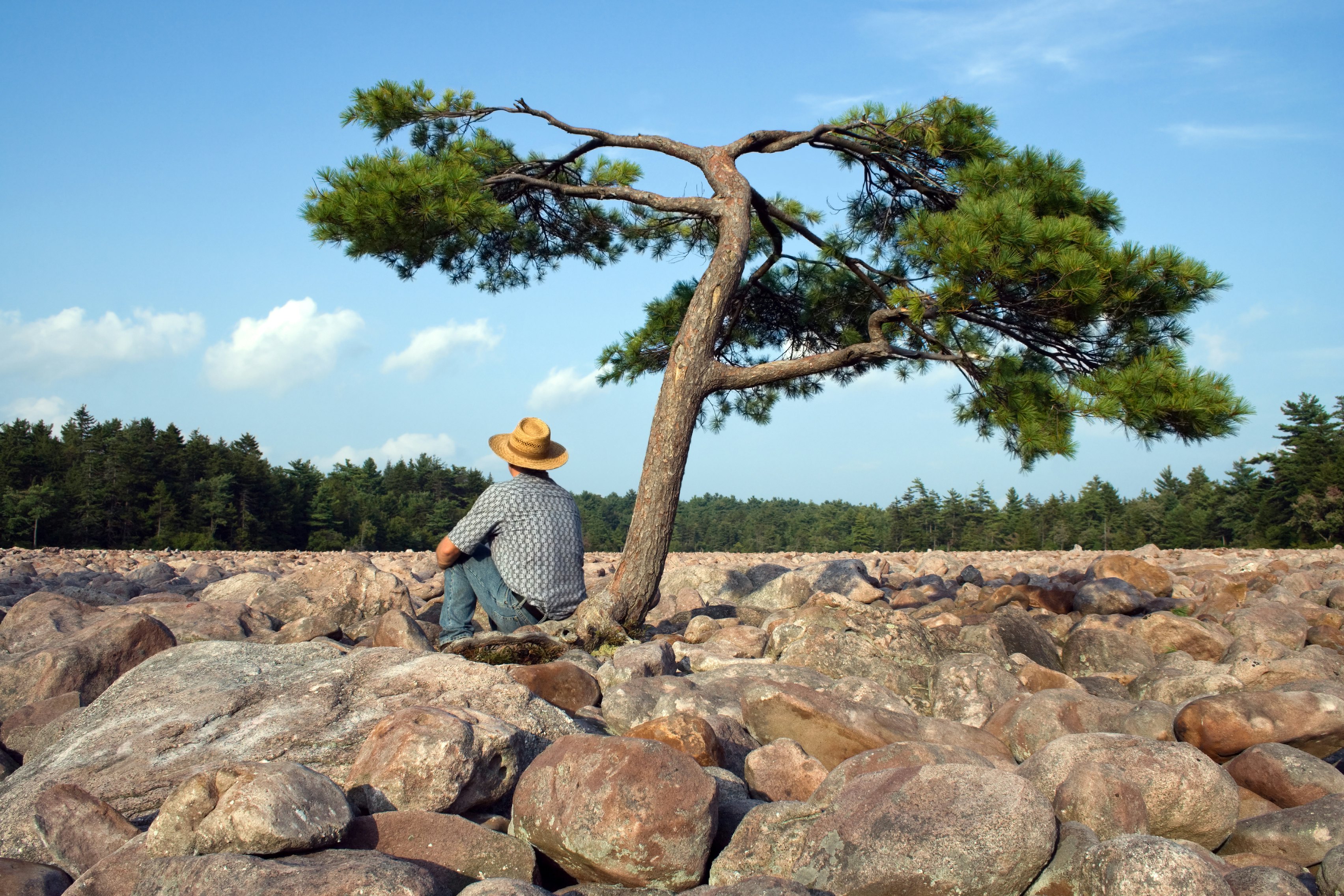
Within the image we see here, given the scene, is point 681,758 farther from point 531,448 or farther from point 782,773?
point 531,448

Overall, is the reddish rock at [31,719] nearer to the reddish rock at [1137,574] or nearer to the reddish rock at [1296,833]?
the reddish rock at [1296,833]

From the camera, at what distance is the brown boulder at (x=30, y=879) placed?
2.18 meters

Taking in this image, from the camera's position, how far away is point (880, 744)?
132 inches

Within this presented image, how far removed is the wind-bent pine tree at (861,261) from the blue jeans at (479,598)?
46cm

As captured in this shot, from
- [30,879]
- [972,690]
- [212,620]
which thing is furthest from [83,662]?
[972,690]

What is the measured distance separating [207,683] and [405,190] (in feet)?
12.9

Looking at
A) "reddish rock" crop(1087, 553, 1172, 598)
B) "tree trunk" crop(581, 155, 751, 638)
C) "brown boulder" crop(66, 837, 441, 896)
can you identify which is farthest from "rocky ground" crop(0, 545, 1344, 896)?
"reddish rock" crop(1087, 553, 1172, 598)

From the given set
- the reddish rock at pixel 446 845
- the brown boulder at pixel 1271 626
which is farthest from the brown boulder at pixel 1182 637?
the reddish rock at pixel 446 845

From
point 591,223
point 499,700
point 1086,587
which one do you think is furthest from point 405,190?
point 1086,587

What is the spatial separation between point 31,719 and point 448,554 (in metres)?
2.04

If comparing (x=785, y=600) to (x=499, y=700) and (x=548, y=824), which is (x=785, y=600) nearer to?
(x=499, y=700)

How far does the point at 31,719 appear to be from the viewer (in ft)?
11.9

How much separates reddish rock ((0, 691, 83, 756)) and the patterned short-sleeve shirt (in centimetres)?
193

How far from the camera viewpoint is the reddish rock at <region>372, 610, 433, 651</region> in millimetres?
4578
